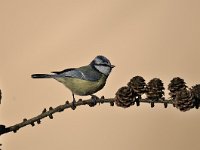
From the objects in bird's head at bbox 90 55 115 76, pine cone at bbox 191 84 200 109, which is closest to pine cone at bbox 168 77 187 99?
pine cone at bbox 191 84 200 109

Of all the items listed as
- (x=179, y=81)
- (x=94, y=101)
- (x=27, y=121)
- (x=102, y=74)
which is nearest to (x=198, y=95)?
(x=179, y=81)

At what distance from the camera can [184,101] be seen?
519mm

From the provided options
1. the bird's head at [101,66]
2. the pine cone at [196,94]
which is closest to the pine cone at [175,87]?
the pine cone at [196,94]

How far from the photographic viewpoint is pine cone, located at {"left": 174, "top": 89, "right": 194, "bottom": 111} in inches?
20.4

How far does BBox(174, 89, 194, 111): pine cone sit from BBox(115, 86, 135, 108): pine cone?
72 millimetres

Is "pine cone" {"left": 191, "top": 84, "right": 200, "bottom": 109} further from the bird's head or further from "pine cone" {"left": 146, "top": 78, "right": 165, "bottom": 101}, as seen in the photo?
the bird's head

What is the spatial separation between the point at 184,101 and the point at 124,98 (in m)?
0.09

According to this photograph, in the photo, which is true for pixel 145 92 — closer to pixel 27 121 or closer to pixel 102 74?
pixel 27 121

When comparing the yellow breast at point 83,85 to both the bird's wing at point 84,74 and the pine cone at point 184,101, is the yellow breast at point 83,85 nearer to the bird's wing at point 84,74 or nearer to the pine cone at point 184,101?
the bird's wing at point 84,74

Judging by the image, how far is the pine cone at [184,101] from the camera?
0.52 meters

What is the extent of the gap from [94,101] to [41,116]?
3.5 inches

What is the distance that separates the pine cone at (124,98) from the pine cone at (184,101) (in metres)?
0.07

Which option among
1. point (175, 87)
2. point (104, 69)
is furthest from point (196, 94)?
point (104, 69)

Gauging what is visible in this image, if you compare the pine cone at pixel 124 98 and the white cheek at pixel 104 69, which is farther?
the white cheek at pixel 104 69
